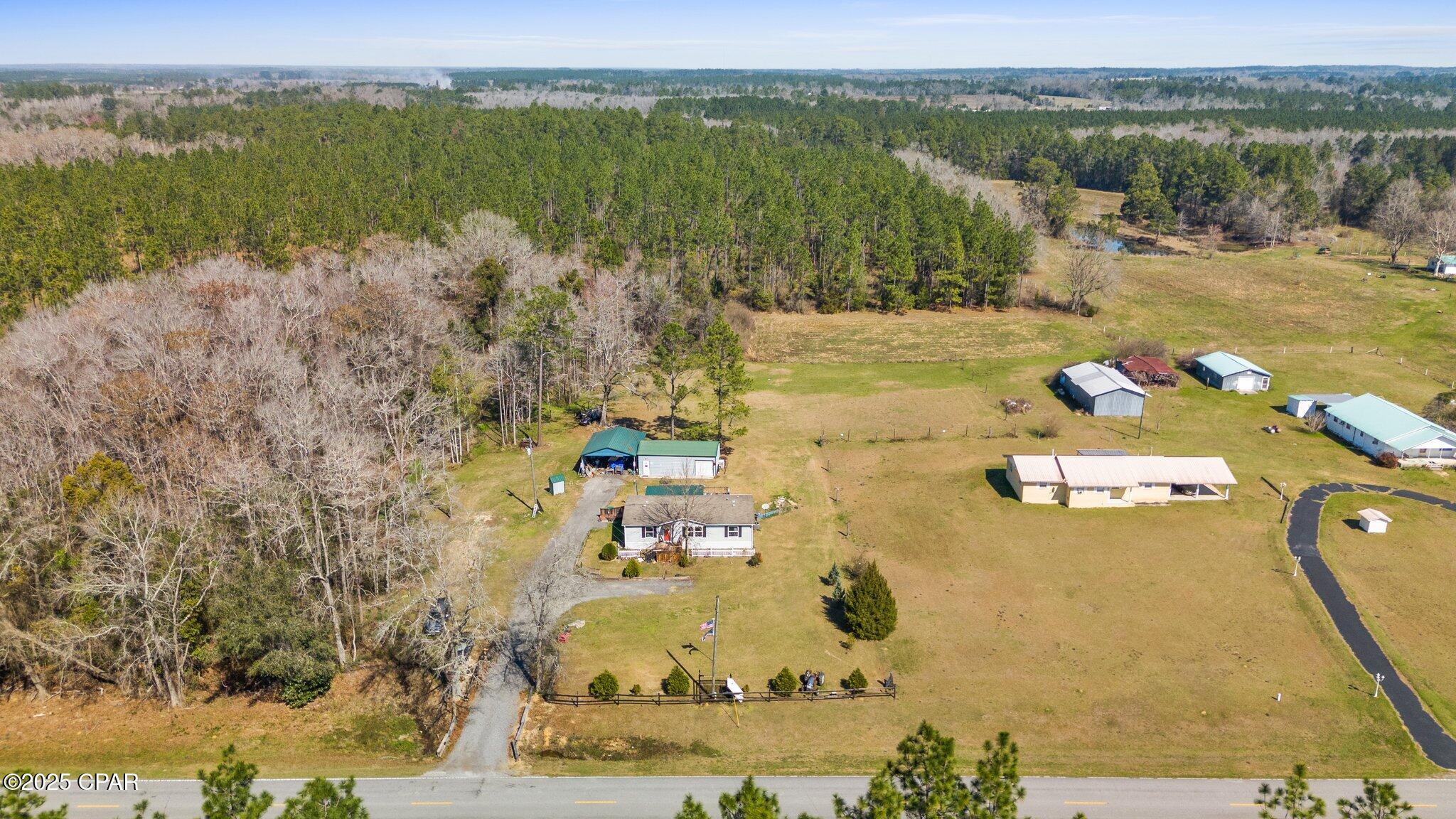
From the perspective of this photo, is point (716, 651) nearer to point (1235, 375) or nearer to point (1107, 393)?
point (1107, 393)

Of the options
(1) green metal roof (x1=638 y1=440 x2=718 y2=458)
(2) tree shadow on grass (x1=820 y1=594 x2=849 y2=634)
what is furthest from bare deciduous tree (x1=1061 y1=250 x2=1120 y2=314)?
(2) tree shadow on grass (x1=820 y1=594 x2=849 y2=634)

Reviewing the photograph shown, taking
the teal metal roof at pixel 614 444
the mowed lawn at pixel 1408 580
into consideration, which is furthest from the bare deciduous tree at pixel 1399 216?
the teal metal roof at pixel 614 444

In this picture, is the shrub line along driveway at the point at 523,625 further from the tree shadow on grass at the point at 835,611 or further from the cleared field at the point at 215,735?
the tree shadow on grass at the point at 835,611

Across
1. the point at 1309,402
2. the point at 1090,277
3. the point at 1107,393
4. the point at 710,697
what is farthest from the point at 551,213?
the point at 710,697

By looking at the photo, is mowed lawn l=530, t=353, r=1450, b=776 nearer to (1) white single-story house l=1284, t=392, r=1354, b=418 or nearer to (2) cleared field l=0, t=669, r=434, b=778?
(1) white single-story house l=1284, t=392, r=1354, b=418

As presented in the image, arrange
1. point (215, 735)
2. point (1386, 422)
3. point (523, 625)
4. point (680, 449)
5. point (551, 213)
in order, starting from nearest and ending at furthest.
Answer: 1. point (215, 735)
2. point (523, 625)
3. point (680, 449)
4. point (1386, 422)
5. point (551, 213)

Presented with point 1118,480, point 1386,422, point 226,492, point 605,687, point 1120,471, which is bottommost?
point 605,687
